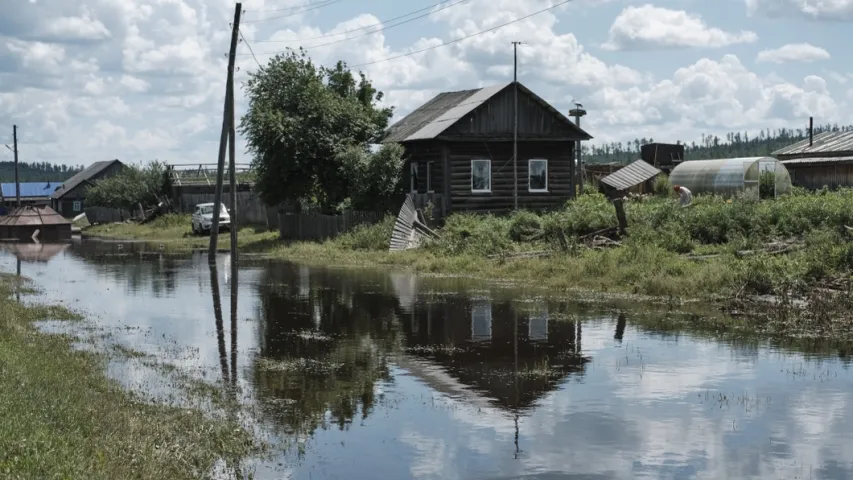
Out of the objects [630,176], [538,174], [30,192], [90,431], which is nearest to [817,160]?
[630,176]

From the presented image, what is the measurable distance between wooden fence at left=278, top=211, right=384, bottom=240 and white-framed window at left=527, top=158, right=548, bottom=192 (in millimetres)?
6817

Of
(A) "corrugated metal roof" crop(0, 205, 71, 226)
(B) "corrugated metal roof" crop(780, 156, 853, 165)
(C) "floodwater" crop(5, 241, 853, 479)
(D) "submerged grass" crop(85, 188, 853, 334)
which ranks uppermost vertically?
(B) "corrugated metal roof" crop(780, 156, 853, 165)

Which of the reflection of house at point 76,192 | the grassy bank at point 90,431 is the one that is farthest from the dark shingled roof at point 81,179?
the grassy bank at point 90,431

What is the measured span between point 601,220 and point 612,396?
18227mm

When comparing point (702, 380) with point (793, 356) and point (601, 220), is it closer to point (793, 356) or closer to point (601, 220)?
point (793, 356)

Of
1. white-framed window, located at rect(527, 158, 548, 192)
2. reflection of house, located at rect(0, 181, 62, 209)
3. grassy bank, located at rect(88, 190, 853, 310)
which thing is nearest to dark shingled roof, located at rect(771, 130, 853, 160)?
white-framed window, located at rect(527, 158, 548, 192)

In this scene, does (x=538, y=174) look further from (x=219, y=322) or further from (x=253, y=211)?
(x=219, y=322)

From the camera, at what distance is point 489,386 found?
14242 mm

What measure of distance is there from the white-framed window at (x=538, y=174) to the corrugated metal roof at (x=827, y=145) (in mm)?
20135

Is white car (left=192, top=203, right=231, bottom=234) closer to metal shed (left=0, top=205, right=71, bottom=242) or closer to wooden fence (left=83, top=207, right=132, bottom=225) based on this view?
metal shed (left=0, top=205, right=71, bottom=242)

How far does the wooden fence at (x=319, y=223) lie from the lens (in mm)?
41531

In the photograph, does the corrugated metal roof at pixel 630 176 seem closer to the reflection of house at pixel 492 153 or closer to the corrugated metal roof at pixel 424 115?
the corrugated metal roof at pixel 424 115

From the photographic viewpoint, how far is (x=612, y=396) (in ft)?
44.5

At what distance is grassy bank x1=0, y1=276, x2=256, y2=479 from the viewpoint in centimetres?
885
